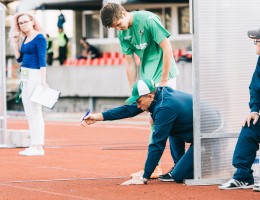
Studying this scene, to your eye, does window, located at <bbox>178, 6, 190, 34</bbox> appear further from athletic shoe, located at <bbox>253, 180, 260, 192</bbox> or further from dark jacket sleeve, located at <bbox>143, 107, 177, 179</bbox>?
athletic shoe, located at <bbox>253, 180, 260, 192</bbox>

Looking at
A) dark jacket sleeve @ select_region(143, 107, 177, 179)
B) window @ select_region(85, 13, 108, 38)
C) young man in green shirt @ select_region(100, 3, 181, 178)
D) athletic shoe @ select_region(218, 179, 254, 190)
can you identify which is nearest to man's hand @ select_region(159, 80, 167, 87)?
young man in green shirt @ select_region(100, 3, 181, 178)

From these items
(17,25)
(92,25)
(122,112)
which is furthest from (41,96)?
(92,25)

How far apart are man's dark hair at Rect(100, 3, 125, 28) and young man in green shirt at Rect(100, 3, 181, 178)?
1 centimetres

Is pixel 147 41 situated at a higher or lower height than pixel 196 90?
higher

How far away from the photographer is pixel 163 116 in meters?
9.74

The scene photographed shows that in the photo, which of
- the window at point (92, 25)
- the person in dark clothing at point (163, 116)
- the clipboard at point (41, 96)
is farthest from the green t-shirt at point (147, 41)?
the window at point (92, 25)

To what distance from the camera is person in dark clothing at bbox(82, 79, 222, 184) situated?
382 inches

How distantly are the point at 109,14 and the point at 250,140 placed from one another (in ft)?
6.15

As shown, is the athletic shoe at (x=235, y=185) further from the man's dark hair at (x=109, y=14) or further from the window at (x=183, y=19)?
the window at (x=183, y=19)

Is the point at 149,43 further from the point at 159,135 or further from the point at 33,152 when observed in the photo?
the point at 33,152

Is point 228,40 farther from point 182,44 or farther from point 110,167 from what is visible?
point 182,44

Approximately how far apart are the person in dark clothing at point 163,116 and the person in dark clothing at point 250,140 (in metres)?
0.69

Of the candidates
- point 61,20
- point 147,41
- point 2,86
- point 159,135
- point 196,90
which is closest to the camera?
point 159,135

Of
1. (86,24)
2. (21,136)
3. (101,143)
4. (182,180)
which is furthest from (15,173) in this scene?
(86,24)
